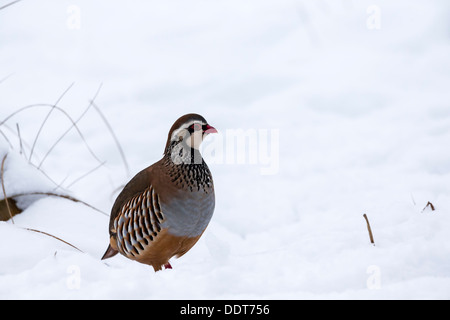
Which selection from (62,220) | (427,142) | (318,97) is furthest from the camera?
(318,97)

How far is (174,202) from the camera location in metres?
2.84

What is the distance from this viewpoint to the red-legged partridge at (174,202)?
2832mm

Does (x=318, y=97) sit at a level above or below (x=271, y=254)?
above

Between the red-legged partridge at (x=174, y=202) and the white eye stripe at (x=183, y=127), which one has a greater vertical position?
the white eye stripe at (x=183, y=127)

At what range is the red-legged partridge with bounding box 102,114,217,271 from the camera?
2832mm

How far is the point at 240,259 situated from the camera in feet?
9.73

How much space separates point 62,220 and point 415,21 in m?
6.20

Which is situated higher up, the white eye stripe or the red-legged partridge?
the white eye stripe

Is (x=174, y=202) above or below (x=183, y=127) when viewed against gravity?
below

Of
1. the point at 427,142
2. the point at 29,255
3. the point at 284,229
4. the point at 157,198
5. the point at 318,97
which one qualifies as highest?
the point at 318,97

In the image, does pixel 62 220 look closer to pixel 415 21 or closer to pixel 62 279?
pixel 62 279

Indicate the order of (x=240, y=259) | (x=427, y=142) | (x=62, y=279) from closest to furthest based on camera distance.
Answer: (x=62, y=279) → (x=240, y=259) → (x=427, y=142)
